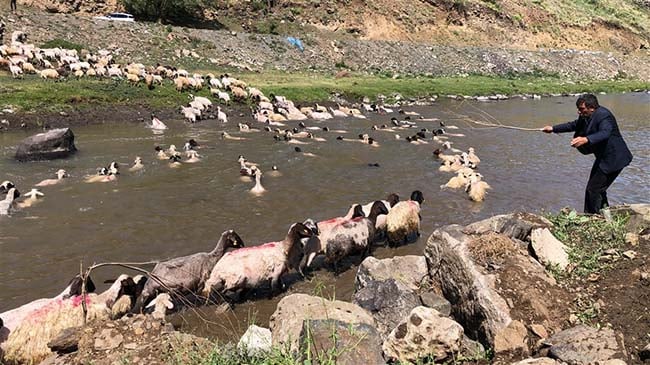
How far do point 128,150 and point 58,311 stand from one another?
1288 centimetres

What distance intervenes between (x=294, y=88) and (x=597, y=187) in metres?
24.2

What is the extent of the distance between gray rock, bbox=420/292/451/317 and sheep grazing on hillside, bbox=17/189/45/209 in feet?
34.2

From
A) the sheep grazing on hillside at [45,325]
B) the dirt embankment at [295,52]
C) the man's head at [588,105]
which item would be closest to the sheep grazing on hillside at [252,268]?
the sheep grazing on hillside at [45,325]

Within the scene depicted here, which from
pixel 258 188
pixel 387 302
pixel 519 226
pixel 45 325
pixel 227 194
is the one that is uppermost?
pixel 519 226

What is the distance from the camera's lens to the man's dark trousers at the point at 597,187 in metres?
8.63

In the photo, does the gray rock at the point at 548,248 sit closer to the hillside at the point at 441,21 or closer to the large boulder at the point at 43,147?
the large boulder at the point at 43,147

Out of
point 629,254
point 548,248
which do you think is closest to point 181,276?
point 548,248

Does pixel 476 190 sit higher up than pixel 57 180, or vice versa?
pixel 476 190

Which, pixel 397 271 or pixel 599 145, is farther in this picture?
pixel 599 145

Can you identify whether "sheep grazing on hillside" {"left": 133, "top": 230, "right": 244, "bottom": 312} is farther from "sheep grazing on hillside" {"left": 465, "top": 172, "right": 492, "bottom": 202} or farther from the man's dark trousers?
"sheep grazing on hillside" {"left": 465, "top": 172, "right": 492, "bottom": 202}

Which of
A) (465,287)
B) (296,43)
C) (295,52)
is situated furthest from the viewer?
(296,43)

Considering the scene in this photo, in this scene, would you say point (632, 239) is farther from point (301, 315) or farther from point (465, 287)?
point (301, 315)

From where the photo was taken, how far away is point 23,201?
1234 centimetres

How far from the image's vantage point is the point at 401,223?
10.5 meters
